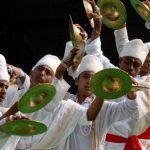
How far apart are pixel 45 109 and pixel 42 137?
17 centimetres

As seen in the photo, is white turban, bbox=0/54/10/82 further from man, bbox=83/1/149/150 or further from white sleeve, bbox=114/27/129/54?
white sleeve, bbox=114/27/129/54

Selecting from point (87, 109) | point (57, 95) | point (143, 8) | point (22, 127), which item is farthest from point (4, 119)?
point (143, 8)

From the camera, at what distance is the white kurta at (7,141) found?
5330mm

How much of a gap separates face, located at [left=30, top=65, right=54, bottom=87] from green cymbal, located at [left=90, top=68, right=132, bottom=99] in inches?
38.3

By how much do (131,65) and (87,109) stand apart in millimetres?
535

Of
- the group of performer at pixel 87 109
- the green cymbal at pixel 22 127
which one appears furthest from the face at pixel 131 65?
the green cymbal at pixel 22 127

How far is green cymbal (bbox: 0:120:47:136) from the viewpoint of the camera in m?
5.06

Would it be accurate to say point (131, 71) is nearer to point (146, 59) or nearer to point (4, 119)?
point (146, 59)

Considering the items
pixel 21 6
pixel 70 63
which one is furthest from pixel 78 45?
pixel 21 6

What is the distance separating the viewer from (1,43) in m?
9.16

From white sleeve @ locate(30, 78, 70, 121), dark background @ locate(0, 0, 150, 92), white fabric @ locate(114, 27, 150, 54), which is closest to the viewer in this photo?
white sleeve @ locate(30, 78, 70, 121)

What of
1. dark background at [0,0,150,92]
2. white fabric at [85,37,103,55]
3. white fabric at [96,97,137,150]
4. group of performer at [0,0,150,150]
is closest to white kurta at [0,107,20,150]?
group of performer at [0,0,150,150]

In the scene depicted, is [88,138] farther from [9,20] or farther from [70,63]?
[9,20]

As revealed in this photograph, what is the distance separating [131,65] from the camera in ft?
19.4
